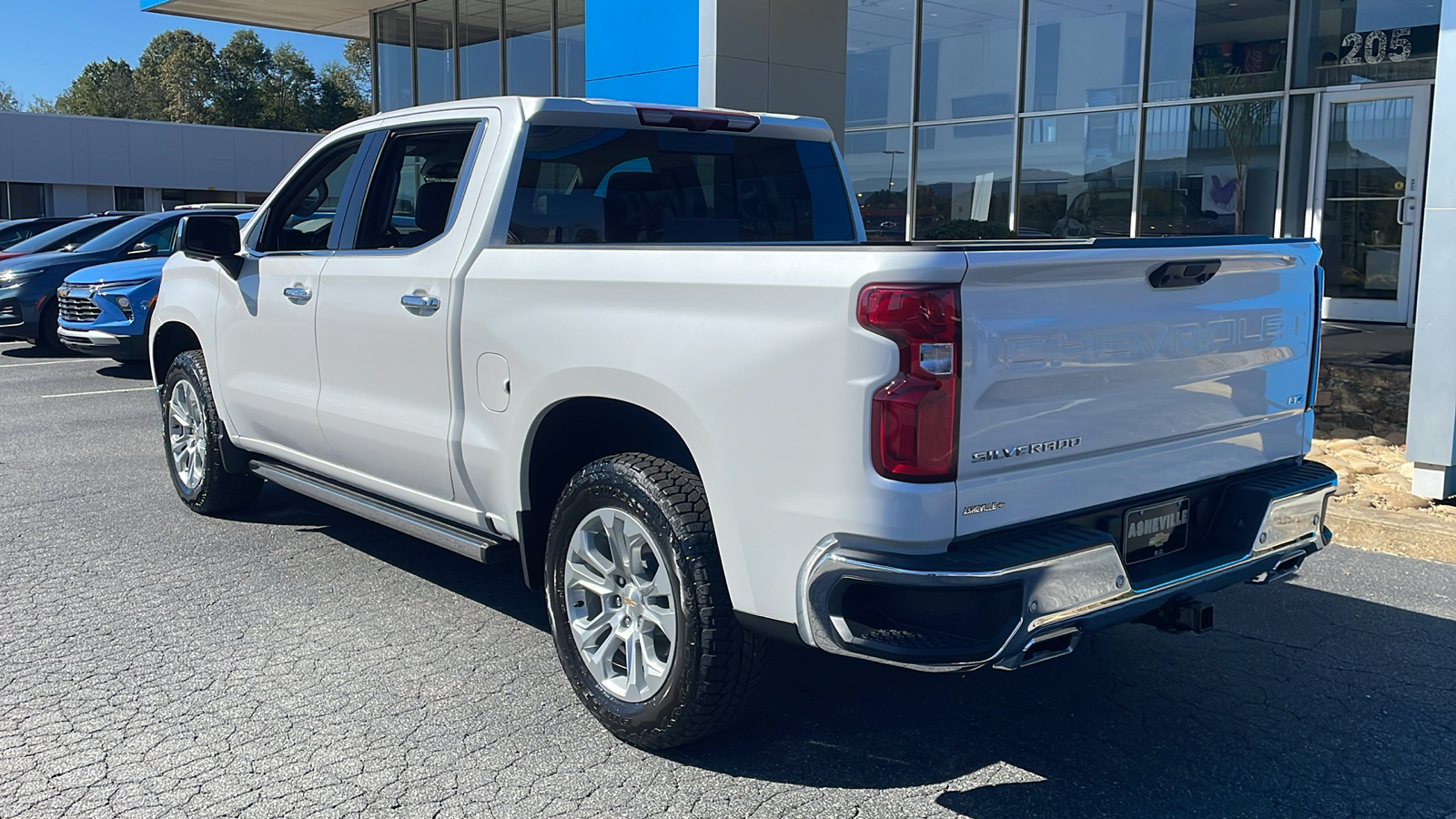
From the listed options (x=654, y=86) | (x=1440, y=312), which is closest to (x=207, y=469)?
(x=1440, y=312)

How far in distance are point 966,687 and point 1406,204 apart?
34.4 ft

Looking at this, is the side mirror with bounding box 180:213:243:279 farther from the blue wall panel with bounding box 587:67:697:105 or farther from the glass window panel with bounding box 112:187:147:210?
the glass window panel with bounding box 112:187:147:210

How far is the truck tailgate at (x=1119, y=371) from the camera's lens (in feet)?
10.1

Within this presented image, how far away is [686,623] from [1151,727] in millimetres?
1621

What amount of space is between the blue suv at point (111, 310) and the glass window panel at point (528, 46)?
8.00 meters

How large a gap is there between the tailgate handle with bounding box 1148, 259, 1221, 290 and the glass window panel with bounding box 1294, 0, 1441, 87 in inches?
413

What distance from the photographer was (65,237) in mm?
15547

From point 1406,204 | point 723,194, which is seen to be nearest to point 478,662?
point 723,194

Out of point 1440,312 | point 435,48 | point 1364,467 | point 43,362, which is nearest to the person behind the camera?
point 1440,312

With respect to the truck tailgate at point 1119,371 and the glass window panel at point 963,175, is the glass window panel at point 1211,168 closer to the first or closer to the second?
the glass window panel at point 963,175

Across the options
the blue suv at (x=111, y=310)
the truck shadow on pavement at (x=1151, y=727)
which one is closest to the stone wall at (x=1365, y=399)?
the truck shadow on pavement at (x=1151, y=727)

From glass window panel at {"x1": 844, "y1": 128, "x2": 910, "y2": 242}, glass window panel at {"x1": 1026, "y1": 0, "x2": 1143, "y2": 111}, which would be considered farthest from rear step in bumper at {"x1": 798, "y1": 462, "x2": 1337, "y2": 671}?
glass window panel at {"x1": 844, "y1": 128, "x2": 910, "y2": 242}

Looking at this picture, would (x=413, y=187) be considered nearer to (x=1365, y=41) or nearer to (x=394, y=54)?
(x=1365, y=41)

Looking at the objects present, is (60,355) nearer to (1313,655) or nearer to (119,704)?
(119,704)
